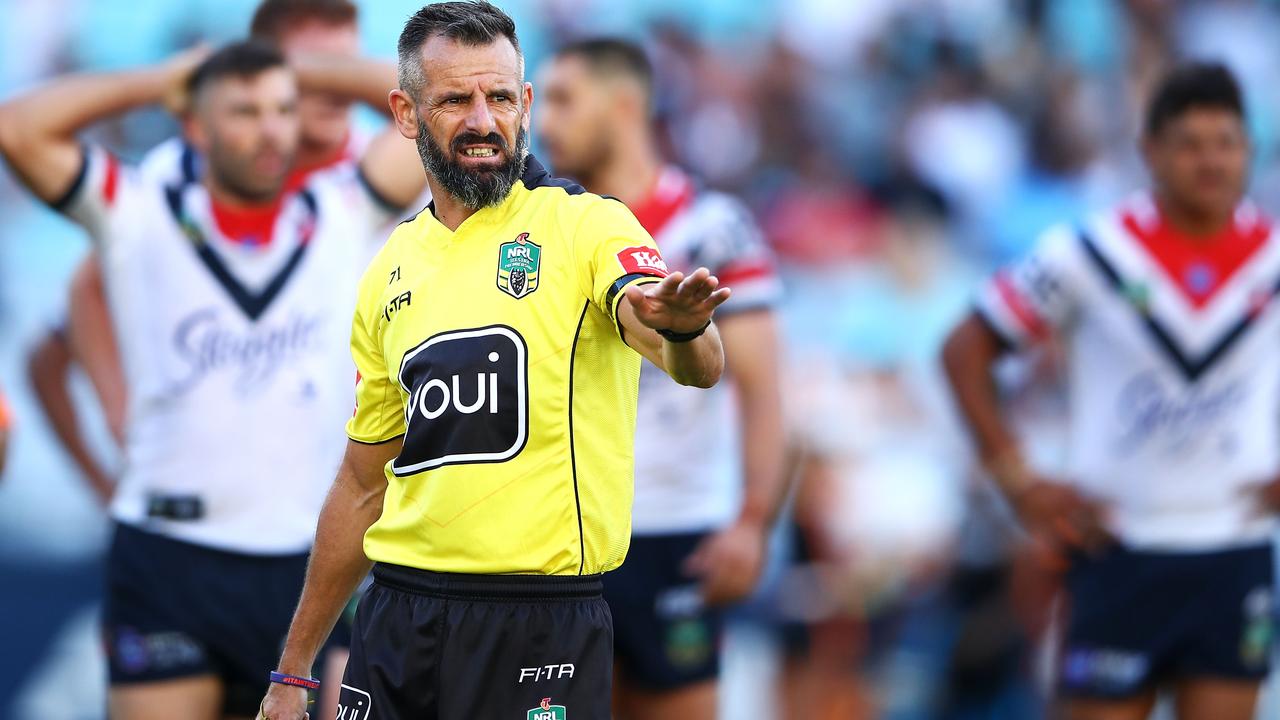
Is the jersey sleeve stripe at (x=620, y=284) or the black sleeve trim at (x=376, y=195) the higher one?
the black sleeve trim at (x=376, y=195)

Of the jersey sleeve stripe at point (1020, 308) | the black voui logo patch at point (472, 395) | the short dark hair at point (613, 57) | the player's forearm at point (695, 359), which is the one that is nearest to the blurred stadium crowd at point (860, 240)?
the jersey sleeve stripe at point (1020, 308)

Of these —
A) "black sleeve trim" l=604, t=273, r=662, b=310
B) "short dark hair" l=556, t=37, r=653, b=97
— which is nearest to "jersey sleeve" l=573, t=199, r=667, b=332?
"black sleeve trim" l=604, t=273, r=662, b=310

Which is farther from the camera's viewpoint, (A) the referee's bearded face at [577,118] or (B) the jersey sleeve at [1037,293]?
(A) the referee's bearded face at [577,118]

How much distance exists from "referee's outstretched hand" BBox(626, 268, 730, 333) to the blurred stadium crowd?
19.3 feet

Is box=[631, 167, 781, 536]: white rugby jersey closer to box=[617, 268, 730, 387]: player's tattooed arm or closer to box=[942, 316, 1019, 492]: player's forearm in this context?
box=[942, 316, 1019, 492]: player's forearm

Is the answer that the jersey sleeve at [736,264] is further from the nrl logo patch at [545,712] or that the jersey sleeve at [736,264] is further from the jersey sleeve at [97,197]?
the nrl logo patch at [545,712]

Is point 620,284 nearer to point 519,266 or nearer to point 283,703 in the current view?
point 519,266

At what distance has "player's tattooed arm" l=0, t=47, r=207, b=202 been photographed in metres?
6.31

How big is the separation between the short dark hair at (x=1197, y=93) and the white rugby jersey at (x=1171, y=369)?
38 centimetres

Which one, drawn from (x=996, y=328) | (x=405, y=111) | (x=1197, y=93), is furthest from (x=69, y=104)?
(x=1197, y=93)

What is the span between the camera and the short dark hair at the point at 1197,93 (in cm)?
666

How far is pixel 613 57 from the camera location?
23.5 feet

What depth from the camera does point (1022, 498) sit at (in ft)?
22.9

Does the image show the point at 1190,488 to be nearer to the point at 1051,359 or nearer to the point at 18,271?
the point at 1051,359
